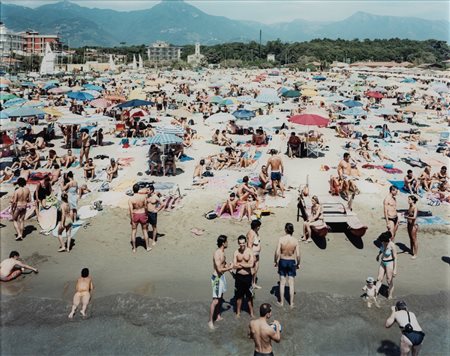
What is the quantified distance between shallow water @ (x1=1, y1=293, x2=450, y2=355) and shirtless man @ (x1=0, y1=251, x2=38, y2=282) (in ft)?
1.88

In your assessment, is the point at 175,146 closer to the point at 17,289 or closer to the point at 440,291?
the point at 17,289

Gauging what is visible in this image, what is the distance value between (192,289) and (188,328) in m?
0.94

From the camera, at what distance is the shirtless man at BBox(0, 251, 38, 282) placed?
20.6 ft

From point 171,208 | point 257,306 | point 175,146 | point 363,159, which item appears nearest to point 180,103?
point 175,146

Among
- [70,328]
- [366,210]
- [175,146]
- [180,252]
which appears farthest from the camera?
[175,146]

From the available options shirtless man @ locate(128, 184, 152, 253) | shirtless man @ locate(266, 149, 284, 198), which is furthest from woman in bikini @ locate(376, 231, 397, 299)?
shirtless man @ locate(266, 149, 284, 198)

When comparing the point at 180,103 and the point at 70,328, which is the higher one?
the point at 180,103

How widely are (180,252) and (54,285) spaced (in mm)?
2237

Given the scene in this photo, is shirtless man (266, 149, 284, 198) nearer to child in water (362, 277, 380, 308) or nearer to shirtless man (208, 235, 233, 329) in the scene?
child in water (362, 277, 380, 308)

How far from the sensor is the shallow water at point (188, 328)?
16.3 ft

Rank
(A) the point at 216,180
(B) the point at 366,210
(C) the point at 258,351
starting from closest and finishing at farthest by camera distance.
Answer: (C) the point at 258,351 → (B) the point at 366,210 → (A) the point at 216,180

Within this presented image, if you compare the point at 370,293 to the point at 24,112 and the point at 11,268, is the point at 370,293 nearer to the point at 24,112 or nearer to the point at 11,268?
the point at 11,268

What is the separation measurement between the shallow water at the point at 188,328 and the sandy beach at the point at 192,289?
14 millimetres

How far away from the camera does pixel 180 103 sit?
1120 inches
